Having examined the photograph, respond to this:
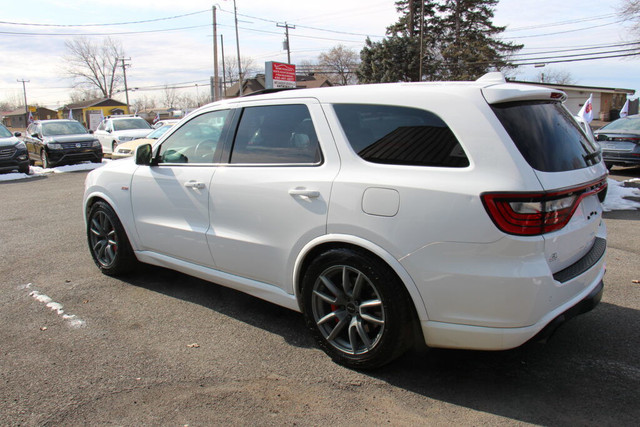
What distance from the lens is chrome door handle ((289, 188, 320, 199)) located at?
312cm

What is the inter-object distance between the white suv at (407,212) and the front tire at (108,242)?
50.2 inches

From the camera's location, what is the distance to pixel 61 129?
17.6 m

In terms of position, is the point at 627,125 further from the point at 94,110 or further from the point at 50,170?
the point at 94,110

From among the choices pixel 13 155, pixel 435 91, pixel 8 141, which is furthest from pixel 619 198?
pixel 8 141

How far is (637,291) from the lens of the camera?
14.5 feet

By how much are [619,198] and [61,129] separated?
17320 millimetres

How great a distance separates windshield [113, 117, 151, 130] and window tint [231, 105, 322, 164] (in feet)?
58.5

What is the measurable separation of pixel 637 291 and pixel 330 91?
3.38 meters

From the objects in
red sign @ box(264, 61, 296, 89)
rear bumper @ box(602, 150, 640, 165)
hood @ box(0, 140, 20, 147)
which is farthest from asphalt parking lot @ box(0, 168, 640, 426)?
red sign @ box(264, 61, 296, 89)

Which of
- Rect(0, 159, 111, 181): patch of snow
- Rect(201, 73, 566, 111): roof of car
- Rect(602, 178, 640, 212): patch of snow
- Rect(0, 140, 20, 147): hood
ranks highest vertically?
Rect(0, 140, 20, 147): hood

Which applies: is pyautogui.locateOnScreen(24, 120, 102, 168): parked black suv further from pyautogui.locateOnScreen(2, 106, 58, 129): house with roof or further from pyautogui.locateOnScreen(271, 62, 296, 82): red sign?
pyautogui.locateOnScreen(2, 106, 58, 129): house with roof

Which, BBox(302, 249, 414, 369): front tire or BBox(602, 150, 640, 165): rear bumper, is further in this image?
BBox(602, 150, 640, 165): rear bumper

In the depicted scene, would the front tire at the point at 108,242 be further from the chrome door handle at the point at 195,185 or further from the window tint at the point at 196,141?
the chrome door handle at the point at 195,185

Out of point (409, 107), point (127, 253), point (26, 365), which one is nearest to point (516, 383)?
point (409, 107)
